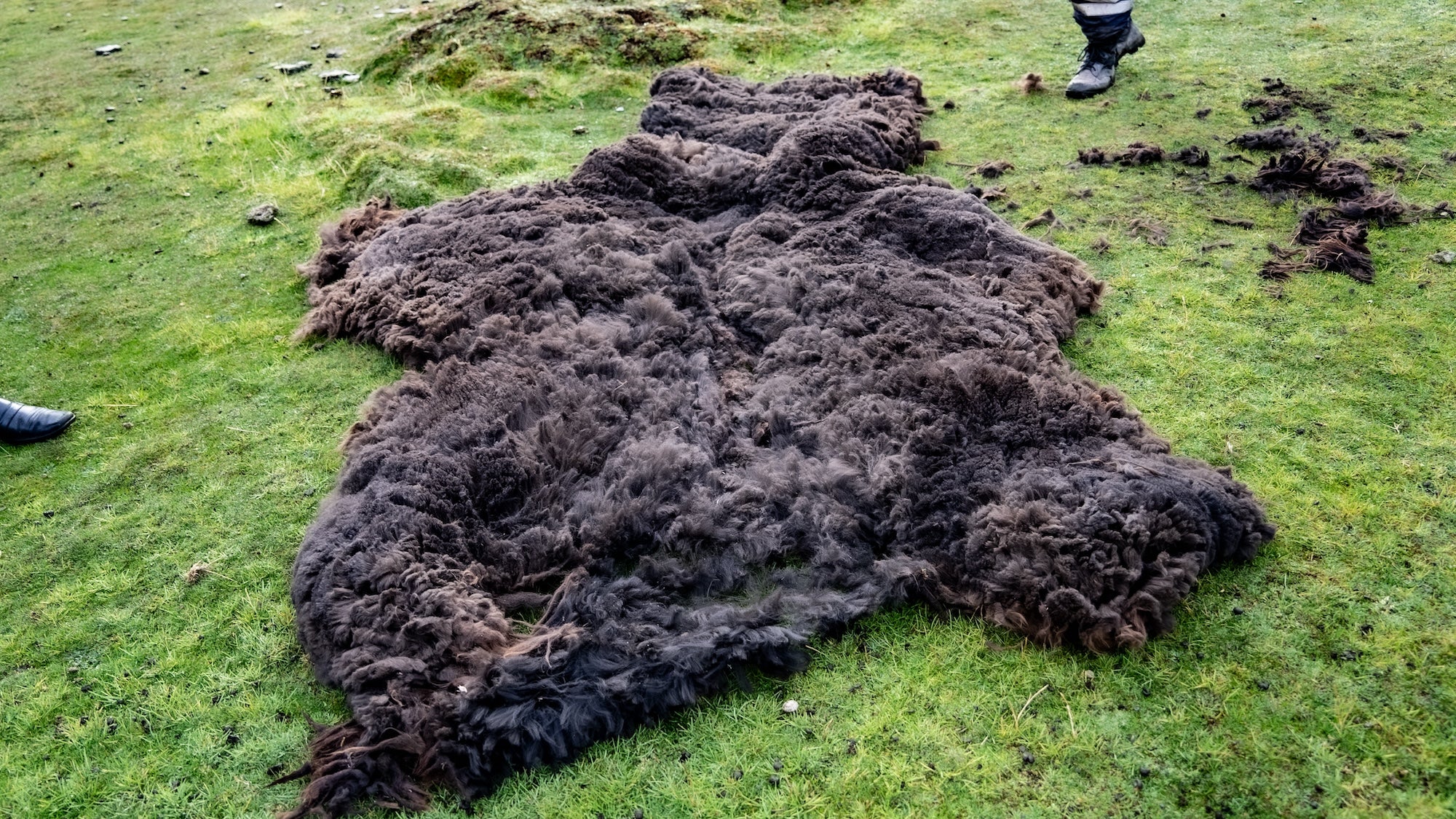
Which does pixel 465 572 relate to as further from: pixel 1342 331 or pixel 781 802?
pixel 1342 331

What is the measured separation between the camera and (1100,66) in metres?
6.28

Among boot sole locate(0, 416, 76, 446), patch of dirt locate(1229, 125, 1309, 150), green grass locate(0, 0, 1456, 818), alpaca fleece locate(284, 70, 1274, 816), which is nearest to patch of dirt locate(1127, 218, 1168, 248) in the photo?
green grass locate(0, 0, 1456, 818)

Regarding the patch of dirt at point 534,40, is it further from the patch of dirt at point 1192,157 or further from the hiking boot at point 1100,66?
the patch of dirt at point 1192,157

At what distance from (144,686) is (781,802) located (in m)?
2.12

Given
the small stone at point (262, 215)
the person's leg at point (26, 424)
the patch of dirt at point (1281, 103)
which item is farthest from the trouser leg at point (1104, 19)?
the person's leg at point (26, 424)

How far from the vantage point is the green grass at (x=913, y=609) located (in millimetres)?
2338

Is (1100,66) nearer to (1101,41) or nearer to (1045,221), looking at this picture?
(1101,41)

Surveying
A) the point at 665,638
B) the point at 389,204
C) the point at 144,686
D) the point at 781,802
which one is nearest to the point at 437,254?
the point at 389,204

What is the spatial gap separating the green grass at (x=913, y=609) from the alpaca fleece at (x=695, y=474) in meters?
0.17

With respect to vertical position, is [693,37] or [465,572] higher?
[693,37]

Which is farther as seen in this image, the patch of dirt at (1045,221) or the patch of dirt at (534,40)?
the patch of dirt at (534,40)

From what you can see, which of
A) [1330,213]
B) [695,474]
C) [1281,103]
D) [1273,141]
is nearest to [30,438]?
[695,474]

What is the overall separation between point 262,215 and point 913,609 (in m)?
5.11

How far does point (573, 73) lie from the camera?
7.57 meters
